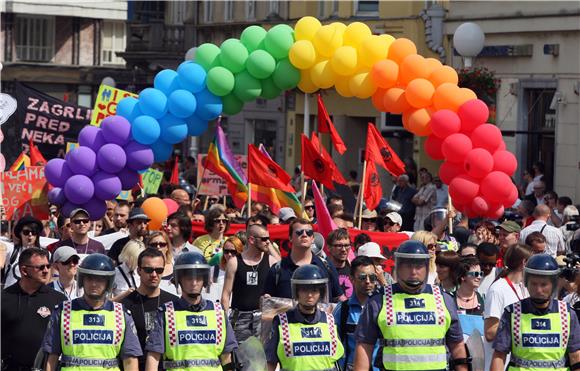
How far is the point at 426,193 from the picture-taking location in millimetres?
22719

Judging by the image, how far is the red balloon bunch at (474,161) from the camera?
16844 mm

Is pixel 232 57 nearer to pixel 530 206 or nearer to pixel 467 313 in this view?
pixel 530 206

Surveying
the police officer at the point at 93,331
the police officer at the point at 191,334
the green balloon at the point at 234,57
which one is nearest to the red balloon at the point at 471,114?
the green balloon at the point at 234,57

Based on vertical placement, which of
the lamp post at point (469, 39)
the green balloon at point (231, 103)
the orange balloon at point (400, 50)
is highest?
the lamp post at point (469, 39)

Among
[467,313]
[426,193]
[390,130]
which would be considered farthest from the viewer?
[390,130]

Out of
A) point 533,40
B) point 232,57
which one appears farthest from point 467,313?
point 533,40

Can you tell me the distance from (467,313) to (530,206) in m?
7.51

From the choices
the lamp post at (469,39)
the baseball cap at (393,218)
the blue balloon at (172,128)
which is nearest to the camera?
the baseball cap at (393,218)

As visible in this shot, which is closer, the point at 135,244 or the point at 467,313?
the point at 467,313

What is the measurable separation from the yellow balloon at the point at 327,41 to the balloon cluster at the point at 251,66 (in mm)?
329

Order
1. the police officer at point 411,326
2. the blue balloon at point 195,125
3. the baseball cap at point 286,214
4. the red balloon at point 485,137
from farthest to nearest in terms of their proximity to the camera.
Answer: the blue balloon at point 195,125
the baseball cap at point 286,214
the red balloon at point 485,137
the police officer at point 411,326

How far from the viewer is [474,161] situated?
16.9 m

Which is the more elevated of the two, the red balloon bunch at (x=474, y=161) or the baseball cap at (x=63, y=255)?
the red balloon bunch at (x=474, y=161)

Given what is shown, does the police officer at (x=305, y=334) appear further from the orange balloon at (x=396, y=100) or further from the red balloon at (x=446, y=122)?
the orange balloon at (x=396, y=100)
